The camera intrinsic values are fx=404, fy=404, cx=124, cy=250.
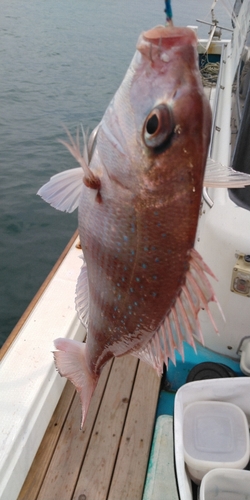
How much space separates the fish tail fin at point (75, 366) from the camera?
59.9 inches

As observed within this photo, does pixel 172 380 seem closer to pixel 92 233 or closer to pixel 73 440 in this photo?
pixel 73 440

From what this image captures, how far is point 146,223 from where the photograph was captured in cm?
93

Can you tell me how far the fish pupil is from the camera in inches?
32.9

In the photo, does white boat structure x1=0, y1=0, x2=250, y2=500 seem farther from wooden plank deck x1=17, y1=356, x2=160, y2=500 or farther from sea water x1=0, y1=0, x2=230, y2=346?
sea water x1=0, y1=0, x2=230, y2=346

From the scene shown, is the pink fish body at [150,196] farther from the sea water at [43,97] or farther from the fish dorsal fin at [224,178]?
the sea water at [43,97]

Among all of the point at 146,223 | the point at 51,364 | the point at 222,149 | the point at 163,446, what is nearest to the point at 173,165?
the point at 146,223

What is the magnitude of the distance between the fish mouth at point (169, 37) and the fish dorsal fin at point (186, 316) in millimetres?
436

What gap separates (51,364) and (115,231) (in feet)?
5.97

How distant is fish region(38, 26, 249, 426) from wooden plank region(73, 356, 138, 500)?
163 centimetres

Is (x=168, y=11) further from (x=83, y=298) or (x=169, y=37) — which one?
(x=83, y=298)

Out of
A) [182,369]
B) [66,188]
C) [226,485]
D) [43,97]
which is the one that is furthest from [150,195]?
[43,97]

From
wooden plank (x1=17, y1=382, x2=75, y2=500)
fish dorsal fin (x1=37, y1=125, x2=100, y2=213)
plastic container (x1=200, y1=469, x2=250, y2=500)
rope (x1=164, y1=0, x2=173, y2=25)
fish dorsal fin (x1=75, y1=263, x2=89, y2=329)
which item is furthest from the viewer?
wooden plank (x1=17, y1=382, x2=75, y2=500)

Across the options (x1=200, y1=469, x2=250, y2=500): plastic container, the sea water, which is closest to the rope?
the sea water

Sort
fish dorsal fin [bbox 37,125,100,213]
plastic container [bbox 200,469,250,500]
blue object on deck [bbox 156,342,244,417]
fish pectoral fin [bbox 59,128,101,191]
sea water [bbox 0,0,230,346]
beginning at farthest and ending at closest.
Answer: sea water [bbox 0,0,230,346] < blue object on deck [bbox 156,342,244,417] < plastic container [bbox 200,469,250,500] < fish dorsal fin [bbox 37,125,100,213] < fish pectoral fin [bbox 59,128,101,191]
